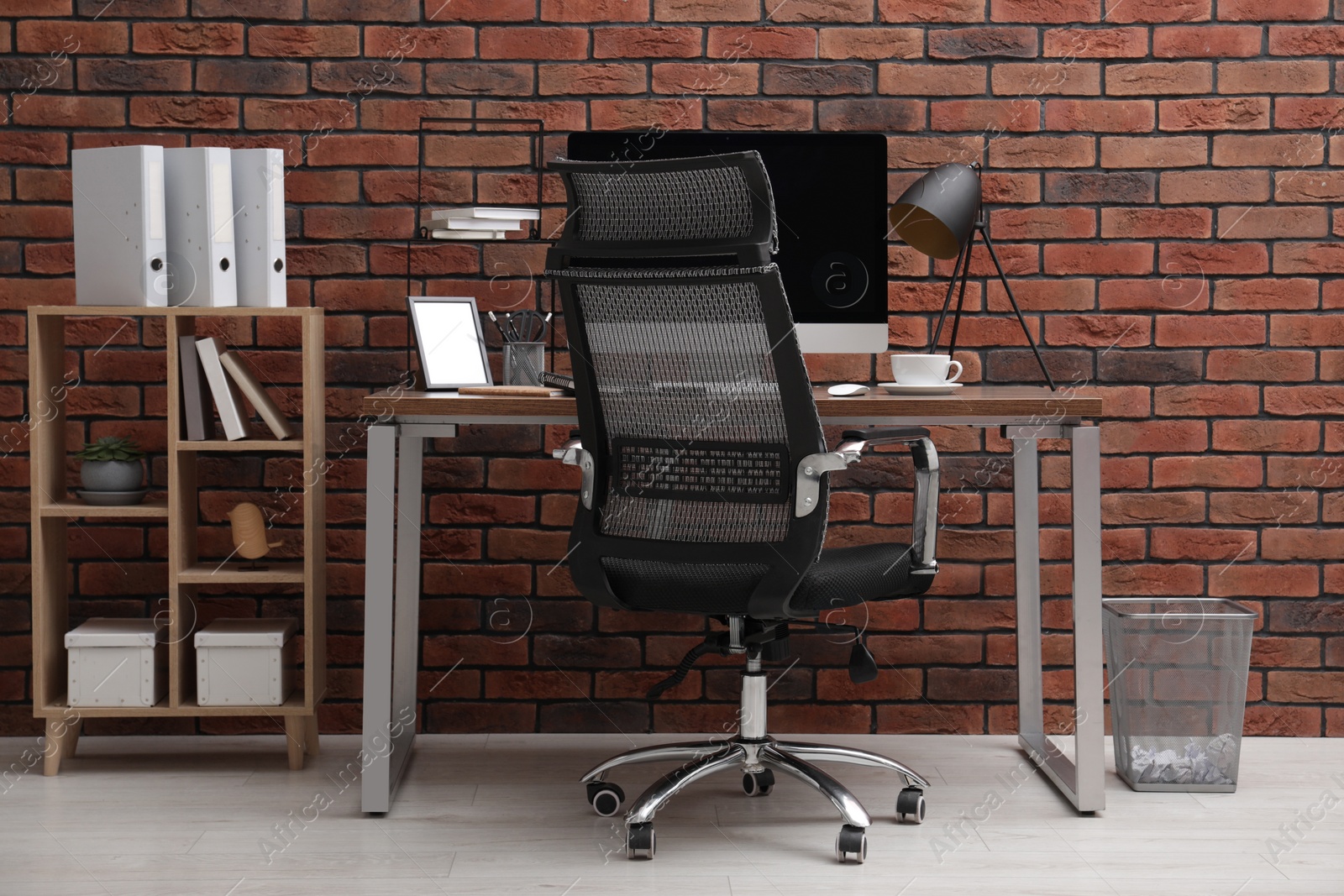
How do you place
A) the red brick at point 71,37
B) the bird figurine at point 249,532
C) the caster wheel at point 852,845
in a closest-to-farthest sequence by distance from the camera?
the caster wheel at point 852,845 < the bird figurine at point 249,532 < the red brick at point 71,37

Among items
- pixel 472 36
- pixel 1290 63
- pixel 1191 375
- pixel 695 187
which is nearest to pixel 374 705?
pixel 695 187

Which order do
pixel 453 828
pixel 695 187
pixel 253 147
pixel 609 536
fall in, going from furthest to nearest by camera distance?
1. pixel 253 147
2. pixel 453 828
3. pixel 609 536
4. pixel 695 187

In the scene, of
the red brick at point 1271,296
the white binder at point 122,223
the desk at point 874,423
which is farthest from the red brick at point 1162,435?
the white binder at point 122,223

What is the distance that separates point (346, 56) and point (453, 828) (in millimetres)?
1699

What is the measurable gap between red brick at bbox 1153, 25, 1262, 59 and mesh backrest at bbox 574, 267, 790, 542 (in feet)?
4.88

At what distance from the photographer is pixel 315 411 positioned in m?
2.56

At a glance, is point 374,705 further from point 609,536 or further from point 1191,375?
point 1191,375

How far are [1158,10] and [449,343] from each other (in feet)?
5.76

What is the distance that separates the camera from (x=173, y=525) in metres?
2.54

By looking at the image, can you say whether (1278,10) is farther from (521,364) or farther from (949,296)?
(521,364)

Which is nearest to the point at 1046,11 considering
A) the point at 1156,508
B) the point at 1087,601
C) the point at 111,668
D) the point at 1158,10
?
the point at 1158,10

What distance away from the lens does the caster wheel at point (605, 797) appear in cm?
231

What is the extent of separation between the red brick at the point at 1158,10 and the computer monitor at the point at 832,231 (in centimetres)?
71

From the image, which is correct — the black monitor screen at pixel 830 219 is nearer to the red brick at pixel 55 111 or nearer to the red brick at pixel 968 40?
the red brick at pixel 968 40
